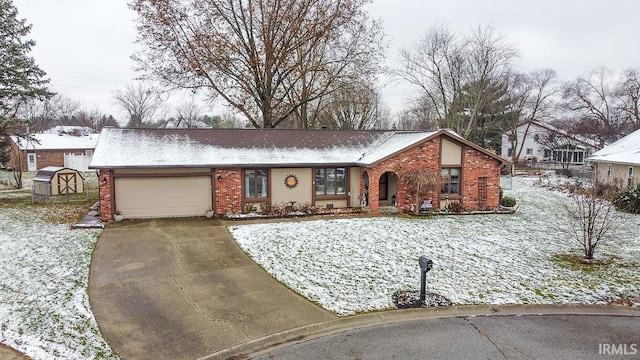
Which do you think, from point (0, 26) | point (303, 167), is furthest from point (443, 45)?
point (0, 26)

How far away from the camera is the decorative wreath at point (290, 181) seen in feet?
54.9

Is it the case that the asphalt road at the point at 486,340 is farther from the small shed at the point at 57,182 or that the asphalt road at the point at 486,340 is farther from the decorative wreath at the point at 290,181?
the small shed at the point at 57,182

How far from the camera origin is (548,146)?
143 ft

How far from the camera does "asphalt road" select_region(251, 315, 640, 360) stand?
20.2ft

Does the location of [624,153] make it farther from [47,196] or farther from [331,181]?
[47,196]

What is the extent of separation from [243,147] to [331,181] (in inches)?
164

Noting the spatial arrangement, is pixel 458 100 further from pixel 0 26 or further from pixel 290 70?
pixel 0 26

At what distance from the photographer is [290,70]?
24.8 m

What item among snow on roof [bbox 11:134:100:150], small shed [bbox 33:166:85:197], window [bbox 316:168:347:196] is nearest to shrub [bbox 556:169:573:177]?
window [bbox 316:168:347:196]

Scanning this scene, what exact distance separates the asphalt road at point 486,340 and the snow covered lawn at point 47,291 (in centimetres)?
303

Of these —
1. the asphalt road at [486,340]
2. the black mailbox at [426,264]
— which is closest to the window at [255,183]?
the black mailbox at [426,264]

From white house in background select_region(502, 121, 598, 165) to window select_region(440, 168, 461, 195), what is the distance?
94.2 feet

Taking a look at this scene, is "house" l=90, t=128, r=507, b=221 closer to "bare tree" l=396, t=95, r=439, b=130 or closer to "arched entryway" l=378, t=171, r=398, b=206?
"arched entryway" l=378, t=171, r=398, b=206

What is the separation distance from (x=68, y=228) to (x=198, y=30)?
14438 millimetres
